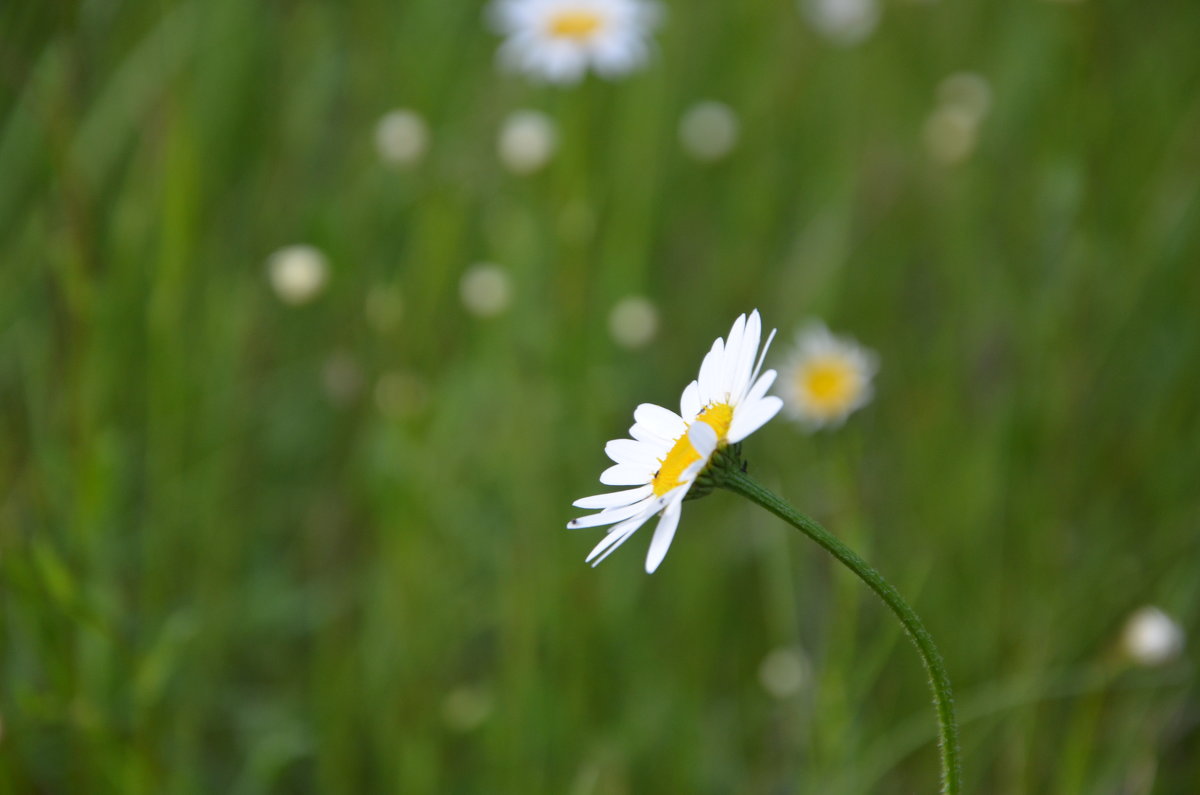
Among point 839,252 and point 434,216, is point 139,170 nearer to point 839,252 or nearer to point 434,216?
point 434,216

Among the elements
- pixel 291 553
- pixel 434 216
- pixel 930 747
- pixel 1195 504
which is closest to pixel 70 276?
pixel 434 216

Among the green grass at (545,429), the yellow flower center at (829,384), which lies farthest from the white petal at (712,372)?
the yellow flower center at (829,384)

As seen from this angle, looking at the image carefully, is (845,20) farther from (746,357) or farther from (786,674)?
(746,357)

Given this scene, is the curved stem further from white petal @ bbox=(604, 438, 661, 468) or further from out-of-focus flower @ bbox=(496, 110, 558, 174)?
out-of-focus flower @ bbox=(496, 110, 558, 174)

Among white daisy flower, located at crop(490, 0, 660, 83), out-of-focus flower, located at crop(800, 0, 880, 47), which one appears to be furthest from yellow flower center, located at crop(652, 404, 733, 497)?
out-of-focus flower, located at crop(800, 0, 880, 47)

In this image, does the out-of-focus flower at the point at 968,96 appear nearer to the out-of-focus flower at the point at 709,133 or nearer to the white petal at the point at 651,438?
the out-of-focus flower at the point at 709,133
